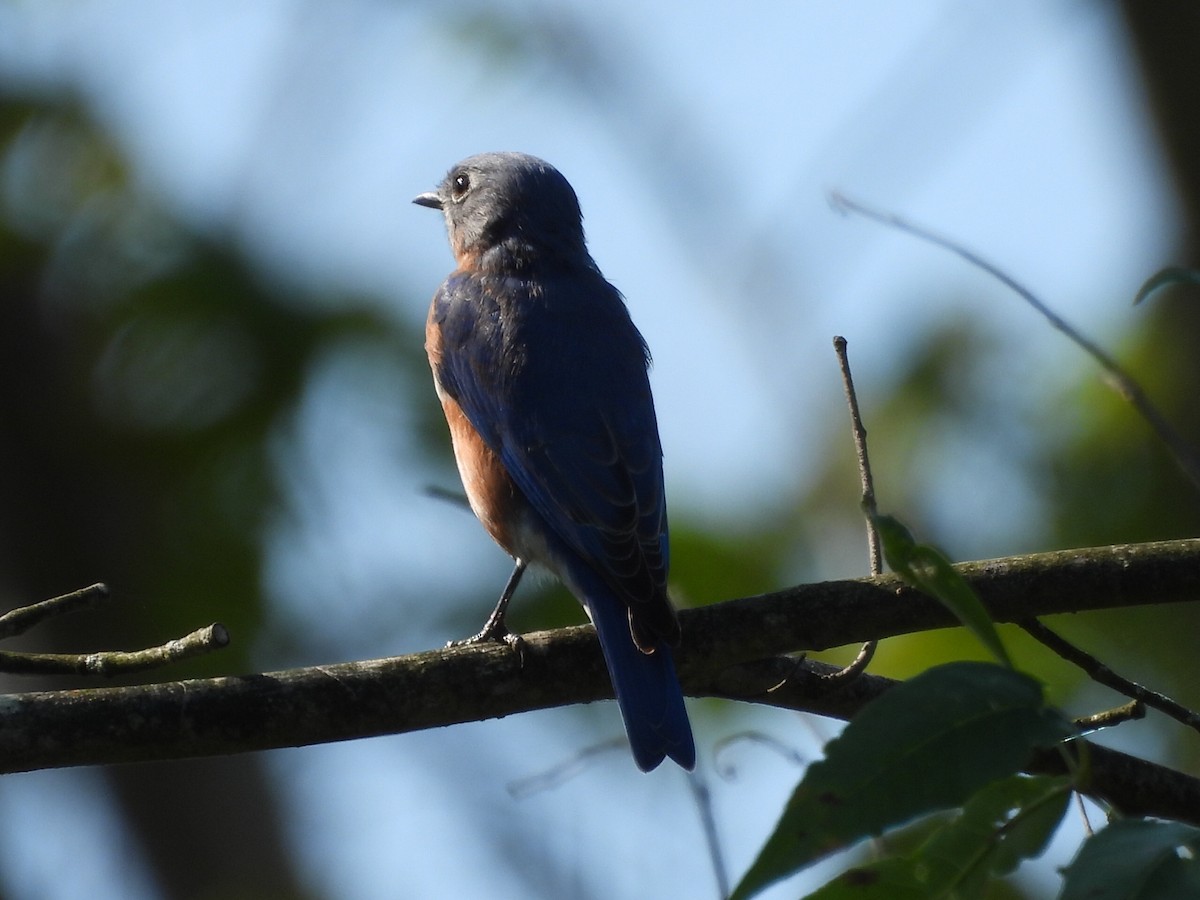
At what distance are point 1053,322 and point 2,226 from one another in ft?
19.4

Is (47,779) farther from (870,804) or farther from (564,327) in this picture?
(870,804)

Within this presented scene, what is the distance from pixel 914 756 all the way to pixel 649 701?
5.93 feet

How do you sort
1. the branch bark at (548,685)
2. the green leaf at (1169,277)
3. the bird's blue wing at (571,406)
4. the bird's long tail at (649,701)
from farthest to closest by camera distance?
the bird's blue wing at (571,406)
the bird's long tail at (649,701)
the branch bark at (548,685)
the green leaf at (1169,277)

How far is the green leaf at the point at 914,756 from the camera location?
54.1 inches

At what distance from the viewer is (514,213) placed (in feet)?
17.4

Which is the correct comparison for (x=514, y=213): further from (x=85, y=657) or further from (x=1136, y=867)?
(x=1136, y=867)

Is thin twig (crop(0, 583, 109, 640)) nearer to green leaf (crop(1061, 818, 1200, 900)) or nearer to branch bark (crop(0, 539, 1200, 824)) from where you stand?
branch bark (crop(0, 539, 1200, 824))

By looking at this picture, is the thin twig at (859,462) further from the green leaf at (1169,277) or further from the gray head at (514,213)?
the gray head at (514,213)

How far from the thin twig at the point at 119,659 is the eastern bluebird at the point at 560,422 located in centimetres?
106

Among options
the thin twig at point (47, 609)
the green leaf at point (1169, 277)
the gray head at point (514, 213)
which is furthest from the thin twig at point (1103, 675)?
the gray head at point (514, 213)

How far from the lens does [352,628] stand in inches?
243

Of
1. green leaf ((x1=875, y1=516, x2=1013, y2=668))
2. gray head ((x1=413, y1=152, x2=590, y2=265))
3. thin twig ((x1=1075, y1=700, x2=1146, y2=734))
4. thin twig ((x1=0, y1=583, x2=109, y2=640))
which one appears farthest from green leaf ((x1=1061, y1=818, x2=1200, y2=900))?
gray head ((x1=413, y1=152, x2=590, y2=265))

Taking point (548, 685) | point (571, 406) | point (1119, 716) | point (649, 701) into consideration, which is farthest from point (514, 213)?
point (1119, 716)

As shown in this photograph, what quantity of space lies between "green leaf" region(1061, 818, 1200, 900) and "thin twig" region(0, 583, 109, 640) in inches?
65.2
